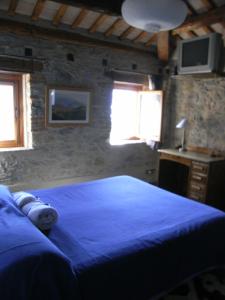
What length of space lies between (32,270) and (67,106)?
3.03 meters

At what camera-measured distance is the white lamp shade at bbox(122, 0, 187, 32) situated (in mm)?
1910

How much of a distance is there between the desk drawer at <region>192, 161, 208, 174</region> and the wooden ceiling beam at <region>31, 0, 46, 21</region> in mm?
2923

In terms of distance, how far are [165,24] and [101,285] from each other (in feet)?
6.40

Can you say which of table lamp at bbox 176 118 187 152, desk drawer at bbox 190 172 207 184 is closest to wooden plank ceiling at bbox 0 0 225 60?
table lamp at bbox 176 118 187 152

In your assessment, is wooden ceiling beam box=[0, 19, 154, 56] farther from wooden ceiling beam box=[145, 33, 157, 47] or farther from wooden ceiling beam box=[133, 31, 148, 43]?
wooden ceiling beam box=[145, 33, 157, 47]

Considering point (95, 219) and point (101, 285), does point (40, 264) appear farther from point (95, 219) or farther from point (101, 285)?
point (95, 219)

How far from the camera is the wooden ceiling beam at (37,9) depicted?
3.32 m

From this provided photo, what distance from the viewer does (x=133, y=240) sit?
1.78m

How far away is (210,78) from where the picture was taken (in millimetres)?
4188

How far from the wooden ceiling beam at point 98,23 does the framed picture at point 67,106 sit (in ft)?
3.03

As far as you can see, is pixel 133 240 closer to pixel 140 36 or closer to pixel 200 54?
pixel 200 54

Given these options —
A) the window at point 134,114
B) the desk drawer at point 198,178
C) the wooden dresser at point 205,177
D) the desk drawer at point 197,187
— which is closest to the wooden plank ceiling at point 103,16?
the window at point 134,114

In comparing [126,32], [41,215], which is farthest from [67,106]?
[41,215]

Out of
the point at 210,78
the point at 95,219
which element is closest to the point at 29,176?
the point at 95,219
